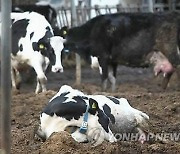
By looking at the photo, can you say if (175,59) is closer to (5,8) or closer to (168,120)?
(168,120)

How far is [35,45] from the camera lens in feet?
44.8

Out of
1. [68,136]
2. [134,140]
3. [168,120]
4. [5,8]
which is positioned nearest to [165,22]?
[168,120]

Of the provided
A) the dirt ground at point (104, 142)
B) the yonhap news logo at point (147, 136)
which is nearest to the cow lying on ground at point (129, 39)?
the dirt ground at point (104, 142)

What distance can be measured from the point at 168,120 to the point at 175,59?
19.7 feet

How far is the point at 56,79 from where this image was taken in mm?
18328

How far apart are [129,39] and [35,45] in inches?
105

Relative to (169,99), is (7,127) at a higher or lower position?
higher

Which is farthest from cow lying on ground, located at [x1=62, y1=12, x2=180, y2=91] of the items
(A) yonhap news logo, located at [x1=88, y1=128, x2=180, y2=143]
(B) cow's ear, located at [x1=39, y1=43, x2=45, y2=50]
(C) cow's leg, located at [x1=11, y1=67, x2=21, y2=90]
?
(A) yonhap news logo, located at [x1=88, y1=128, x2=180, y2=143]

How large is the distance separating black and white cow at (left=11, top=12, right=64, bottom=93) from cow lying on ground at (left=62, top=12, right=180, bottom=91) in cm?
117

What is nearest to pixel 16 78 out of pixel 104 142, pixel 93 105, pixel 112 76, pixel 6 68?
pixel 112 76

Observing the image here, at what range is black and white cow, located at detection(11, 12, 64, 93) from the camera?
43.5 feet

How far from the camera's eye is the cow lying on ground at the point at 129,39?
1501cm

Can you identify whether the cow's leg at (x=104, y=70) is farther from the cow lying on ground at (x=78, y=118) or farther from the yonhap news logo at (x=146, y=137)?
the cow lying on ground at (x=78, y=118)

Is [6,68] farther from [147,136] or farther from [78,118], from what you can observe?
[147,136]
